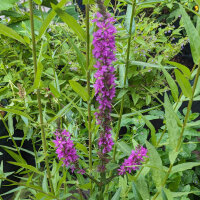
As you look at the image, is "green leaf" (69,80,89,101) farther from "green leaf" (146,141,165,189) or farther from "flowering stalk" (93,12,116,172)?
"green leaf" (146,141,165,189)

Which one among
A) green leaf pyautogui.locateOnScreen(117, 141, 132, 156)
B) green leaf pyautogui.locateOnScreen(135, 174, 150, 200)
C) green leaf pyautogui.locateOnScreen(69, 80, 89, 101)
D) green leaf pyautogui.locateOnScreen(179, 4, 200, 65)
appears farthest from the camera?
green leaf pyautogui.locateOnScreen(117, 141, 132, 156)

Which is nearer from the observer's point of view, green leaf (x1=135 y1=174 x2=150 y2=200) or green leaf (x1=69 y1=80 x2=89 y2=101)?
green leaf (x1=69 y1=80 x2=89 y2=101)

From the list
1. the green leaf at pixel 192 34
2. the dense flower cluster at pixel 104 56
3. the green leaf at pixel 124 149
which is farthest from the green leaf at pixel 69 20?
the green leaf at pixel 124 149

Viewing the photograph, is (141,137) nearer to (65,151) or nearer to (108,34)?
(65,151)

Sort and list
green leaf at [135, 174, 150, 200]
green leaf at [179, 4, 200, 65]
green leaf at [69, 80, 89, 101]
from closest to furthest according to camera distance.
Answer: green leaf at [179, 4, 200, 65], green leaf at [69, 80, 89, 101], green leaf at [135, 174, 150, 200]

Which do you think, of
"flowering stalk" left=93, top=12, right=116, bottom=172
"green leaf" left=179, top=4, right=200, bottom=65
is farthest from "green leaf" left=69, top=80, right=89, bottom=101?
"green leaf" left=179, top=4, right=200, bottom=65

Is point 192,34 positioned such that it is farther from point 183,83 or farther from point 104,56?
point 104,56

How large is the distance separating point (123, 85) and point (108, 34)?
24cm

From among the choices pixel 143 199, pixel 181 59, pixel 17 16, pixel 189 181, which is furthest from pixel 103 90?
pixel 181 59

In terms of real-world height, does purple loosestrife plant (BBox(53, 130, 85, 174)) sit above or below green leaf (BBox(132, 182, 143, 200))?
above

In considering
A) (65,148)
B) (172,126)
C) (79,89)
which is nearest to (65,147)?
(65,148)

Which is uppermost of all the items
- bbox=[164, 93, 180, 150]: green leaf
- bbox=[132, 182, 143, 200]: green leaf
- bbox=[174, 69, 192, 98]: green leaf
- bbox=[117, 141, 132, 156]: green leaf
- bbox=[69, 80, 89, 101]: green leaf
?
bbox=[174, 69, 192, 98]: green leaf

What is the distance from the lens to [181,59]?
304 cm

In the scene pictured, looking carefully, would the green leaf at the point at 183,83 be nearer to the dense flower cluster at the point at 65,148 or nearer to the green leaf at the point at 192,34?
the green leaf at the point at 192,34
